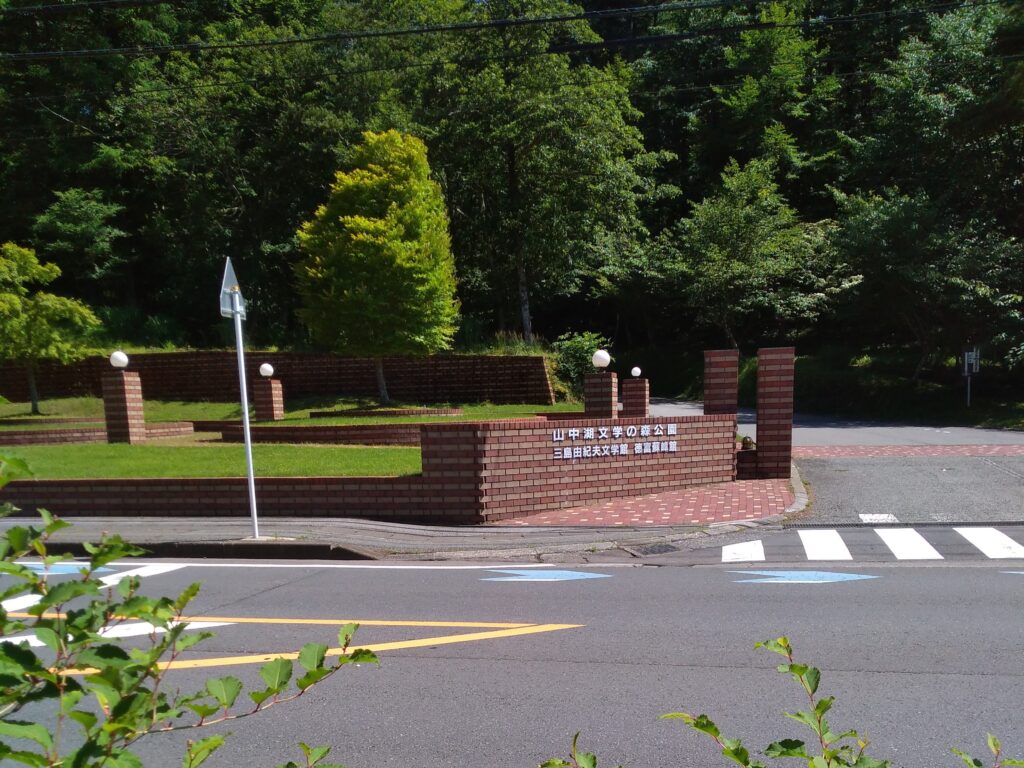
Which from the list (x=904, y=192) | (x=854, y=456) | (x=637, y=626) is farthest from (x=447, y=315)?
(x=904, y=192)

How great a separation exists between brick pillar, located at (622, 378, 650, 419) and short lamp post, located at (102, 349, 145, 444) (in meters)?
11.3

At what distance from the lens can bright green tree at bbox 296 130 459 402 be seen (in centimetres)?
2366

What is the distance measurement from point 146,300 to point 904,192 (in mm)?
36001

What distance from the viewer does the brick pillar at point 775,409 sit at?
13828mm

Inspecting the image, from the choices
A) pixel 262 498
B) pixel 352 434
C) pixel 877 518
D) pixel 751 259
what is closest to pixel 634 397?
pixel 352 434

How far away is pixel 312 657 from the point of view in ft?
6.07

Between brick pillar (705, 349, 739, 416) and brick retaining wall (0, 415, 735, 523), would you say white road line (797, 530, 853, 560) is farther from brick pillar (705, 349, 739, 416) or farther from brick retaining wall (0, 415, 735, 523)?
brick pillar (705, 349, 739, 416)

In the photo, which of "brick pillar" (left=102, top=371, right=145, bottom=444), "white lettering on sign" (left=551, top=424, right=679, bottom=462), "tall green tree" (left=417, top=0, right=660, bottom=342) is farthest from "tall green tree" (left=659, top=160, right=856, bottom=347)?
"brick pillar" (left=102, top=371, right=145, bottom=444)

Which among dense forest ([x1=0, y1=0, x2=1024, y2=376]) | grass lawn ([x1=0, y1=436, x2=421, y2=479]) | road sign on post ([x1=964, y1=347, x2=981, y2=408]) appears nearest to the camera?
grass lawn ([x1=0, y1=436, x2=421, y2=479])

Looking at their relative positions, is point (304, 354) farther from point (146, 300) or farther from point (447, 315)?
point (146, 300)

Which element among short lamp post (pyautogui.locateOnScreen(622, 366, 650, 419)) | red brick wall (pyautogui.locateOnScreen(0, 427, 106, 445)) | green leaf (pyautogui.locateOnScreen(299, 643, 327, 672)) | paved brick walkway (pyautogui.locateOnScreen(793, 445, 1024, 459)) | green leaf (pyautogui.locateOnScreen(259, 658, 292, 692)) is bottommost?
paved brick walkway (pyautogui.locateOnScreen(793, 445, 1024, 459))

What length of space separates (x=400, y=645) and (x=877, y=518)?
313 inches

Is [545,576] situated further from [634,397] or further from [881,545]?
[634,397]

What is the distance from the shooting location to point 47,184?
119 feet
